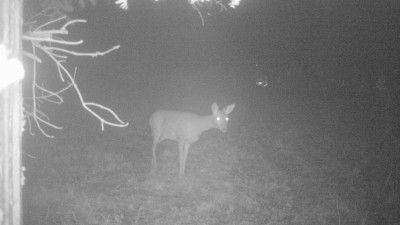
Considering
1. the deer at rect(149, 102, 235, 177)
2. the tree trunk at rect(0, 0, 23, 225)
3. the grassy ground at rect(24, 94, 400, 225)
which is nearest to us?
the tree trunk at rect(0, 0, 23, 225)

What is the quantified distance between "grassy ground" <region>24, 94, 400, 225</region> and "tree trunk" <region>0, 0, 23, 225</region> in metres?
4.40

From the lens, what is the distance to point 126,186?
774 centimetres

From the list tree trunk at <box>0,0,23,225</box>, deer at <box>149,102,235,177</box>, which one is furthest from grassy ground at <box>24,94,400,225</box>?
tree trunk at <box>0,0,23,225</box>

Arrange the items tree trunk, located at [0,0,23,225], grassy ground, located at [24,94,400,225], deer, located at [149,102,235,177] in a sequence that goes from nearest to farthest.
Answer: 1. tree trunk, located at [0,0,23,225]
2. grassy ground, located at [24,94,400,225]
3. deer, located at [149,102,235,177]

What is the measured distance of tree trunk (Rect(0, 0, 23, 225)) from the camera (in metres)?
1.71

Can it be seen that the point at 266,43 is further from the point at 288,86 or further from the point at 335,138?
the point at 335,138

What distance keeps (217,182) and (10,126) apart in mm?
6791

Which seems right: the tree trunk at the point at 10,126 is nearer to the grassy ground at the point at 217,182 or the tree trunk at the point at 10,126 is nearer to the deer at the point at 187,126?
the grassy ground at the point at 217,182

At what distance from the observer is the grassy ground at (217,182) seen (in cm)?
654

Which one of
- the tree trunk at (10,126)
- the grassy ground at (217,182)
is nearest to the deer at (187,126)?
the grassy ground at (217,182)

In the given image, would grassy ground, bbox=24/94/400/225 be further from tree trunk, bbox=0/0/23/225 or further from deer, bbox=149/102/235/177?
tree trunk, bbox=0/0/23/225

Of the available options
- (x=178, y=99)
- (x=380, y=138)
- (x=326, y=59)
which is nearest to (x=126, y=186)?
(x=380, y=138)

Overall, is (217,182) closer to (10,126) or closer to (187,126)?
(187,126)

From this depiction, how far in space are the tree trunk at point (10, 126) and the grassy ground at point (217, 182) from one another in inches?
173
